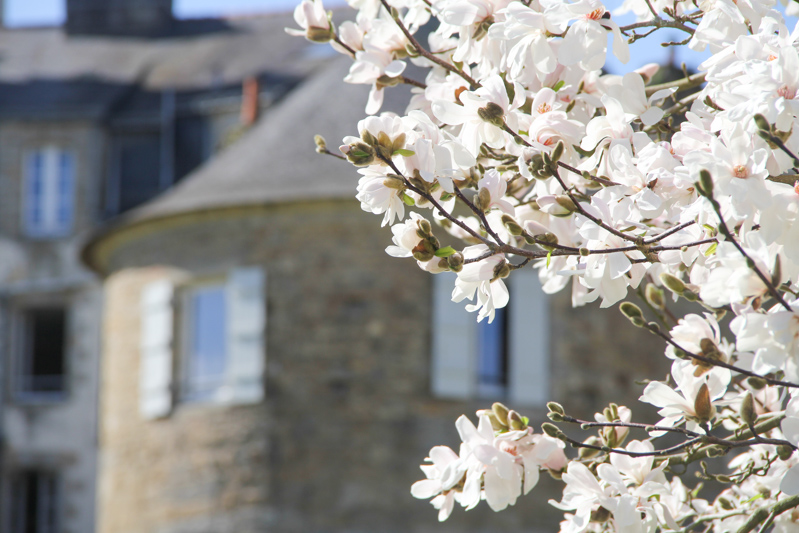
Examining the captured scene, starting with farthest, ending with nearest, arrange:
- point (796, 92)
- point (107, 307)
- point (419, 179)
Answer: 1. point (107, 307)
2. point (419, 179)
3. point (796, 92)

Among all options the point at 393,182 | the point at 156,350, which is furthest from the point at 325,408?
the point at 393,182

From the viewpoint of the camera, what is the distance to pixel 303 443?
11141 mm

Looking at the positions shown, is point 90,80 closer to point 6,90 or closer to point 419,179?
point 6,90

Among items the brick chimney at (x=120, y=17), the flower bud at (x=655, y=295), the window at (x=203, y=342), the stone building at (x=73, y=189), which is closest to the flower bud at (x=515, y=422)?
the flower bud at (x=655, y=295)

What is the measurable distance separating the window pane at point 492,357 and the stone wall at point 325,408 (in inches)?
13.1

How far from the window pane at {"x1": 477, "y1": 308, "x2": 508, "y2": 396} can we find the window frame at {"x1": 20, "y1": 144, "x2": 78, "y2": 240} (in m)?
9.77

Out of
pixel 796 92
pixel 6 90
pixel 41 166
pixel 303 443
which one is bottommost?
pixel 303 443

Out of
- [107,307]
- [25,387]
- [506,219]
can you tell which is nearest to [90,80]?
[25,387]

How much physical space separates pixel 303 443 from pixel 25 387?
8.97 metres

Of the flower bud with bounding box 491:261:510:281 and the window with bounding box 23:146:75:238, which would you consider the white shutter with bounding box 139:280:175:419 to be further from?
the flower bud with bounding box 491:261:510:281

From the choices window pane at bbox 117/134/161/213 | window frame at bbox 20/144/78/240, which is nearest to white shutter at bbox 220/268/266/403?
window pane at bbox 117/134/161/213

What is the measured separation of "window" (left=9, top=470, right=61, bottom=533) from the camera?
17.9m

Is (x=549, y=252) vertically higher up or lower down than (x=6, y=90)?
lower down

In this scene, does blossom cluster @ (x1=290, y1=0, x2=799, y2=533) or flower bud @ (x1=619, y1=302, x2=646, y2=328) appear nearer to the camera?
blossom cluster @ (x1=290, y1=0, x2=799, y2=533)
